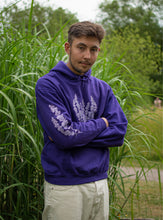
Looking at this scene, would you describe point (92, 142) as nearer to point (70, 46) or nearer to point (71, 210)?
point (71, 210)

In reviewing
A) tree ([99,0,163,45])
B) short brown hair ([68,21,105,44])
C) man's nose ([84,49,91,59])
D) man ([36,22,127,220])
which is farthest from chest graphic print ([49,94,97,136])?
tree ([99,0,163,45])

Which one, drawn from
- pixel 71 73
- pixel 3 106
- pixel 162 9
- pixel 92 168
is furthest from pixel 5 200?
pixel 162 9

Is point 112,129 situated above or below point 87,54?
below

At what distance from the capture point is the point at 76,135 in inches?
64.4

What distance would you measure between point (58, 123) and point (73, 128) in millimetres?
89

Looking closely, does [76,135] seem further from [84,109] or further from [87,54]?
[87,54]

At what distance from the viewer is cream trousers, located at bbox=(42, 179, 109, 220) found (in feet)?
5.36

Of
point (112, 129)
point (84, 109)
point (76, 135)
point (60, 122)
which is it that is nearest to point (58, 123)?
point (60, 122)

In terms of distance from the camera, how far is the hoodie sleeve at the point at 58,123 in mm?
1610

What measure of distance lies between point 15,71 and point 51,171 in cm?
84

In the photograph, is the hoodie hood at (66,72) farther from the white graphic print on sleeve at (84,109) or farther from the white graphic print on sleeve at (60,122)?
the white graphic print on sleeve at (60,122)

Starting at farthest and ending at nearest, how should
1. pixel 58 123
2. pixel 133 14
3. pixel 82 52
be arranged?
pixel 133 14, pixel 82 52, pixel 58 123

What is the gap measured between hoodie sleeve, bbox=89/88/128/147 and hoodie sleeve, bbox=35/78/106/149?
0.06 m

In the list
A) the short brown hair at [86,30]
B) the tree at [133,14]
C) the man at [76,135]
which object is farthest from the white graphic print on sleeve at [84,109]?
the tree at [133,14]
